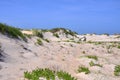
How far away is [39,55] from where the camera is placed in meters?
17.2

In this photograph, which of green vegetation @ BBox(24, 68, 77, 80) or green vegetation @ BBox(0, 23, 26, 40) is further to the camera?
green vegetation @ BBox(0, 23, 26, 40)

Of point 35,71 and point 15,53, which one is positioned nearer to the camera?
point 35,71

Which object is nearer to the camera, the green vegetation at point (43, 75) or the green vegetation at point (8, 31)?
the green vegetation at point (43, 75)

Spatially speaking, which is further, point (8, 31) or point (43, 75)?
point (8, 31)

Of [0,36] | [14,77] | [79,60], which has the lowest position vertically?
[14,77]

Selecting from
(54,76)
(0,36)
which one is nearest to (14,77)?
(54,76)

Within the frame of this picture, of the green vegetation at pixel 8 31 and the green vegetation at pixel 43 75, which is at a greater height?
the green vegetation at pixel 8 31

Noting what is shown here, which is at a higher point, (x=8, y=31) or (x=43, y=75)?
(x=8, y=31)

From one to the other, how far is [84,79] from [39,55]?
4510 millimetres

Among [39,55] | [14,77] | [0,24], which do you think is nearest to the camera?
[14,77]

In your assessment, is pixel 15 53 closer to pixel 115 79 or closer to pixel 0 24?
pixel 0 24

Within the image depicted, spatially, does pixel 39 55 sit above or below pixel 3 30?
below

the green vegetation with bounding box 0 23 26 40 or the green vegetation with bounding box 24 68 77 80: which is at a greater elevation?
the green vegetation with bounding box 0 23 26 40

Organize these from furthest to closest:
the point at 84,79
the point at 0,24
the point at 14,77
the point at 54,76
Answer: the point at 0,24 < the point at 84,79 < the point at 54,76 < the point at 14,77
